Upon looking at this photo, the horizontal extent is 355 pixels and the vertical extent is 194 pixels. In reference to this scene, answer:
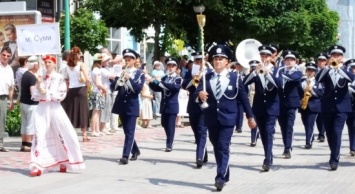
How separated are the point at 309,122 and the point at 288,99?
201cm

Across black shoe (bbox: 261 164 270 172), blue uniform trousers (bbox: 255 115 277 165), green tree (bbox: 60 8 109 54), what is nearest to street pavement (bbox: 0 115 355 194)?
black shoe (bbox: 261 164 270 172)

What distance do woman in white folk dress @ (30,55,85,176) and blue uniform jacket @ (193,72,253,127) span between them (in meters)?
2.25

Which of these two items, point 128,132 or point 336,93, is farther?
point 128,132

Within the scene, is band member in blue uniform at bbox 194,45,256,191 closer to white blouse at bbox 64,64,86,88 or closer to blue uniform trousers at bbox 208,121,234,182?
blue uniform trousers at bbox 208,121,234,182

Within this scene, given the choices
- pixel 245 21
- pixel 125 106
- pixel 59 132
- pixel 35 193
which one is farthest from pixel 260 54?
pixel 245 21

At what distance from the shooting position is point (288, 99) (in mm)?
15609

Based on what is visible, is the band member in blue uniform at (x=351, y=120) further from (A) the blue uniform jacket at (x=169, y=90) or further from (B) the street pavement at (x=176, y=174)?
(A) the blue uniform jacket at (x=169, y=90)

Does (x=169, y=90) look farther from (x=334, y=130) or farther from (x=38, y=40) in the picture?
(x=334, y=130)

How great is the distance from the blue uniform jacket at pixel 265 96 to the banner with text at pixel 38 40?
330cm

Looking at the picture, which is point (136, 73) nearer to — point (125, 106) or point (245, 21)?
point (125, 106)

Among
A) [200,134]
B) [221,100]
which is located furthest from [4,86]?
[221,100]

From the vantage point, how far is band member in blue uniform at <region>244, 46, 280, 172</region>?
1373 cm

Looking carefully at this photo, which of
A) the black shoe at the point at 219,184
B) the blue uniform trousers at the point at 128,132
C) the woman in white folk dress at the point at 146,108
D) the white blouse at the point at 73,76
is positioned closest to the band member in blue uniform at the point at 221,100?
the black shoe at the point at 219,184

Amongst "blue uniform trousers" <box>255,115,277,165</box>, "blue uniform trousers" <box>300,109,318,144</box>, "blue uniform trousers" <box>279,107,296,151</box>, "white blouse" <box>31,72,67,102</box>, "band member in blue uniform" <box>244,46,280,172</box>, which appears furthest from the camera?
"blue uniform trousers" <box>300,109,318,144</box>
